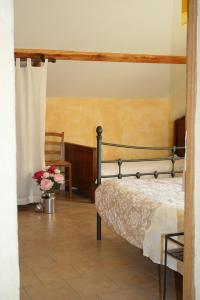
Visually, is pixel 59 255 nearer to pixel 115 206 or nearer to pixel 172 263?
pixel 115 206

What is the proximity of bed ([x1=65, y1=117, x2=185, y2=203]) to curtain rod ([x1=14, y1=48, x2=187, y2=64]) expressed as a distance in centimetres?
125

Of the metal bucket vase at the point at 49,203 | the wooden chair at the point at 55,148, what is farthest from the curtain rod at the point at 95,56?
the metal bucket vase at the point at 49,203

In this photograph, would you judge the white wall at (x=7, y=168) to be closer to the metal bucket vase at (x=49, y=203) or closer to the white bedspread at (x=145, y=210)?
the white bedspread at (x=145, y=210)

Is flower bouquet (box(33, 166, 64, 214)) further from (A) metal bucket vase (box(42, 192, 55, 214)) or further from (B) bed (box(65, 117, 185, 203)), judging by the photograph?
(B) bed (box(65, 117, 185, 203))

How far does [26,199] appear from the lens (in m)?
5.70

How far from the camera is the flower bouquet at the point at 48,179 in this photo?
5.31 metres

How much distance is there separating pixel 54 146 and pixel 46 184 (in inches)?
65.8

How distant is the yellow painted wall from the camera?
6.93 meters

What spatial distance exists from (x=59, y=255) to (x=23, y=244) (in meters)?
0.51

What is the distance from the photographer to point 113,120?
23.8 ft

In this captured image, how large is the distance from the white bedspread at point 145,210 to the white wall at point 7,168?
5.17ft

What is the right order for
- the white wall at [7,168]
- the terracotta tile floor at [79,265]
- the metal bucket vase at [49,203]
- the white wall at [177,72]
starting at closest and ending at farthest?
the white wall at [7,168] < the terracotta tile floor at [79,265] < the metal bucket vase at [49,203] < the white wall at [177,72]

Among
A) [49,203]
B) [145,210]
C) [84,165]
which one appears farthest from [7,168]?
[84,165]

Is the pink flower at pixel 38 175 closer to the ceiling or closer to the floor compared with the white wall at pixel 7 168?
closer to the floor
